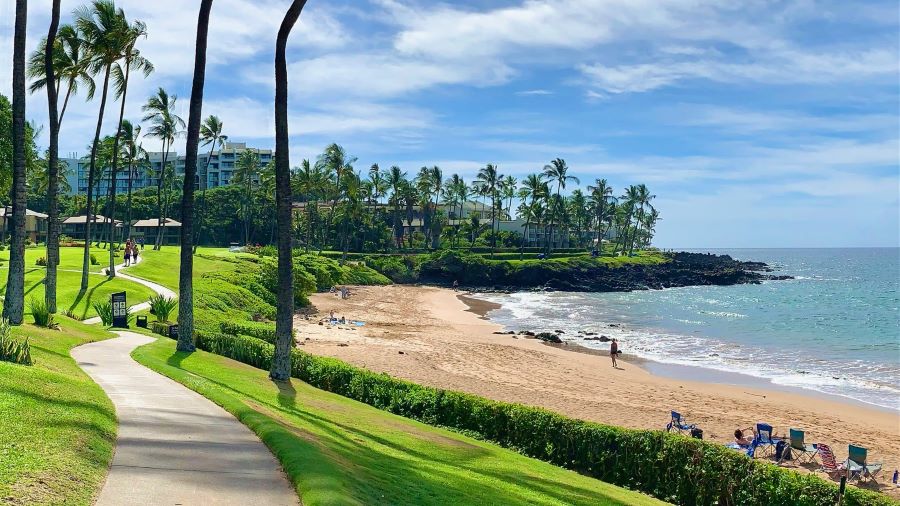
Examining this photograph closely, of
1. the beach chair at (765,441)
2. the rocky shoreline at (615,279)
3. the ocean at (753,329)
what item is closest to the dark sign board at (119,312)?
the beach chair at (765,441)

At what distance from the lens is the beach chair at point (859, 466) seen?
17344 mm

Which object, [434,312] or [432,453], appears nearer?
[432,453]

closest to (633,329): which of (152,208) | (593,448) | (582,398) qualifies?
(582,398)

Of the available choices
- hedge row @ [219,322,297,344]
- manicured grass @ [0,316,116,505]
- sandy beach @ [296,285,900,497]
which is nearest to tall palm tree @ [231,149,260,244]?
sandy beach @ [296,285,900,497]

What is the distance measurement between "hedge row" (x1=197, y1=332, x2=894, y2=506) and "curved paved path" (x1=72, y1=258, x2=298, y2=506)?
647cm

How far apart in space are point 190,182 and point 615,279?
82154 mm

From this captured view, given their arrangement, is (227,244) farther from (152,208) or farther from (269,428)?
(269,428)

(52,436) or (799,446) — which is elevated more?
(52,436)

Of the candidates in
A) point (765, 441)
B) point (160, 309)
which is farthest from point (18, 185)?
point (765, 441)

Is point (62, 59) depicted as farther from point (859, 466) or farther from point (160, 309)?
point (859, 466)

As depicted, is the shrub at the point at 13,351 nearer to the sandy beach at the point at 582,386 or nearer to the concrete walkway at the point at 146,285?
the sandy beach at the point at 582,386

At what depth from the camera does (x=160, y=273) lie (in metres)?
47.3

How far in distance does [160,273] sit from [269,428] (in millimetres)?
39854

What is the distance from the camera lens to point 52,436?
28.5ft
